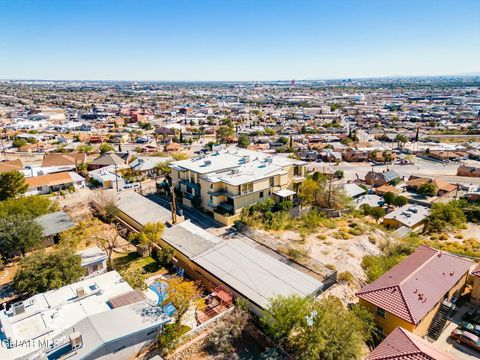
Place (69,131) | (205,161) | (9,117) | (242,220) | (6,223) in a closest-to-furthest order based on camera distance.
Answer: (6,223), (242,220), (205,161), (69,131), (9,117)

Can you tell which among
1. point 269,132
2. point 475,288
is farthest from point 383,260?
point 269,132

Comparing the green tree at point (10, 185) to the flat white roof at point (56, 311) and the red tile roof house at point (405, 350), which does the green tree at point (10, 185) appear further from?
the red tile roof house at point (405, 350)

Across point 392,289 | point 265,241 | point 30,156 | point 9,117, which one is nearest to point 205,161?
point 265,241

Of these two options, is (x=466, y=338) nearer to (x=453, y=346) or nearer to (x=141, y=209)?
(x=453, y=346)

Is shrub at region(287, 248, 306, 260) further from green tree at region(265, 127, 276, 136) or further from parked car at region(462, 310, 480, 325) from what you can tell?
green tree at region(265, 127, 276, 136)

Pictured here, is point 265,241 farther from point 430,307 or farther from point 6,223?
point 6,223

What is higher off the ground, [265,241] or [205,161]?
[205,161]

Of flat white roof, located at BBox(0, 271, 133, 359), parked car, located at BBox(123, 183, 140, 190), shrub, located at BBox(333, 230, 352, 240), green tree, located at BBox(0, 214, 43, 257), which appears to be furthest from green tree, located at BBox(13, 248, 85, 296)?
parked car, located at BBox(123, 183, 140, 190)

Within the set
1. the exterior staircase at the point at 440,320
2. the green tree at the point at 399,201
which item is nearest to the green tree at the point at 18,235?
the exterior staircase at the point at 440,320
